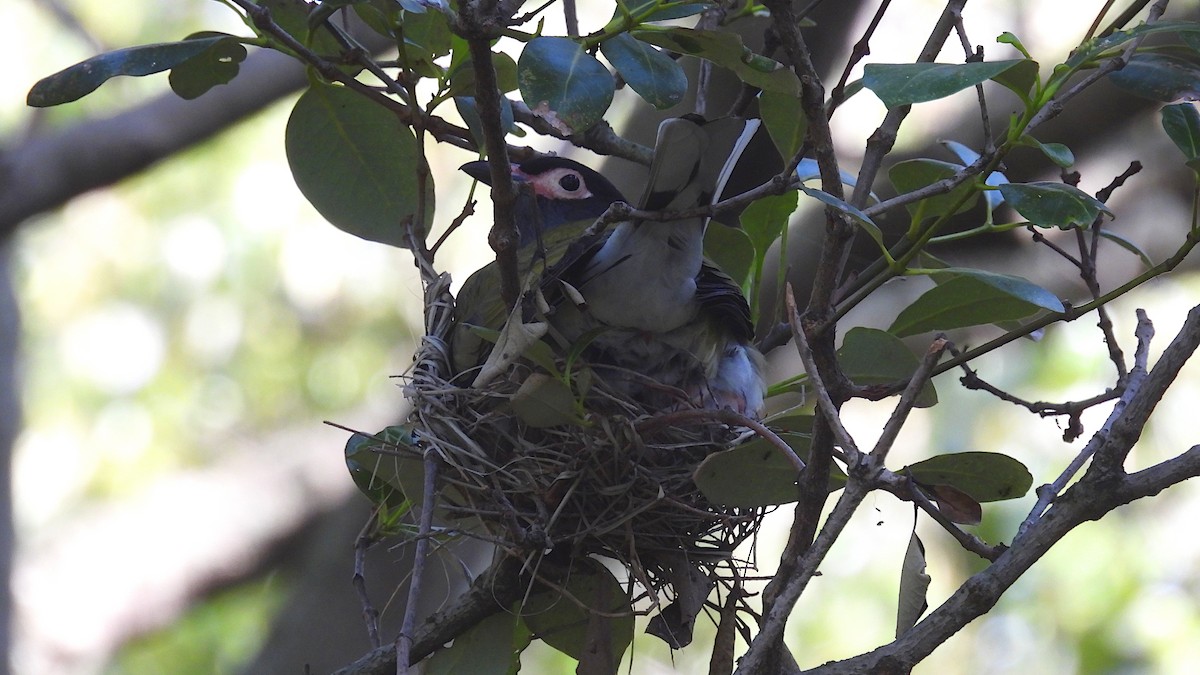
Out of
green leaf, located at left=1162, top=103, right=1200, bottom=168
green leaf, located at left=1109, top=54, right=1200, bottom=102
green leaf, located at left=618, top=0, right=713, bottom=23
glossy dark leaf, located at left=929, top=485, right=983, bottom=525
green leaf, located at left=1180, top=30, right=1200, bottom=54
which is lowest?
glossy dark leaf, located at left=929, top=485, right=983, bottom=525

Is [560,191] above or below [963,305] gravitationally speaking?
above

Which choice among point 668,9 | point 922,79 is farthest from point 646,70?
point 922,79

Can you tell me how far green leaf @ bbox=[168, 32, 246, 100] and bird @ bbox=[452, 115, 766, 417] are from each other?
1.67 ft

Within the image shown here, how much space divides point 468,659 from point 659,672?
2583mm

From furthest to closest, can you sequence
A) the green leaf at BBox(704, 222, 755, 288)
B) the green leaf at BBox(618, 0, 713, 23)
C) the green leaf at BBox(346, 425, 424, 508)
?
the green leaf at BBox(704, 222, 755, 288)
the green leaf at BBox(346, 425, 424, 508)
the green leaf at BBox(618, 0, 713, 23)

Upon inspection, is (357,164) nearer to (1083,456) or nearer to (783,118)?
(783,118)

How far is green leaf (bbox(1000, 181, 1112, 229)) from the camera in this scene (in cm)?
141

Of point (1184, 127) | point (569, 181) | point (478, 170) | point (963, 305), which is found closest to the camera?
point (1184, 127)

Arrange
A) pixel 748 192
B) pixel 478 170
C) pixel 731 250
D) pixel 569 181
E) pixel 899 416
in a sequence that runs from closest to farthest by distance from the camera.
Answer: pixel 899 416, pixel 748 192, pixel 731 250, pixel 478 170, pixel 569 181

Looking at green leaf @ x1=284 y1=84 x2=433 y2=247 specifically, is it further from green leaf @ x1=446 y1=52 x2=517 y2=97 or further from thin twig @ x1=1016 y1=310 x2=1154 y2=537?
thin twig @ x1=1016 y1=310 x2=1154 y2=537

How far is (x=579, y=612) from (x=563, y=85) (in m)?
0.93

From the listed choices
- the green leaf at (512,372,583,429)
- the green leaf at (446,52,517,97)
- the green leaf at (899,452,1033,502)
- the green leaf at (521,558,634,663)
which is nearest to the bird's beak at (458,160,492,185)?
the green leaf at (446,52,517,97)

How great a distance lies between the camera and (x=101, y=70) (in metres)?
1.60

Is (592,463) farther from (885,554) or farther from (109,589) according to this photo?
(885,554)
